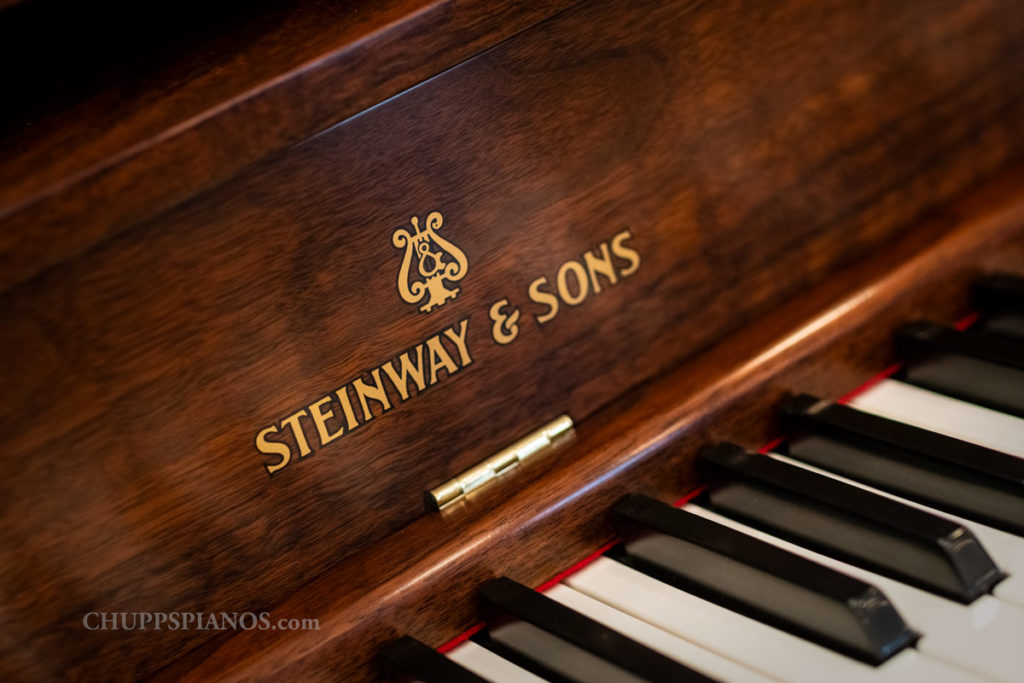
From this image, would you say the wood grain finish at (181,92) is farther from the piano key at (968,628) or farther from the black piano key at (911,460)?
the piano key at (968,628)

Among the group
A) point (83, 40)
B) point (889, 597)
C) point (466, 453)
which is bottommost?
point (889, 597)

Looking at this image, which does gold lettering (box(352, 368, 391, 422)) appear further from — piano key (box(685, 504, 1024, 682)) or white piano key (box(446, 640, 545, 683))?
piano key (box(685, 504, 1024, 682))

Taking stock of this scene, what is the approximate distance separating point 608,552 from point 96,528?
1.75 ft

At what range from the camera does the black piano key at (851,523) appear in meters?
1.00

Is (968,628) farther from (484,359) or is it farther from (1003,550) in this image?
(484,359)

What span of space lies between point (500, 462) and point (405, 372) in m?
0.16

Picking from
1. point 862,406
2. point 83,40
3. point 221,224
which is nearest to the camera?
point 221,224

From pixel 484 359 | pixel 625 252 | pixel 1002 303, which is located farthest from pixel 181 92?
pixel 1002 303

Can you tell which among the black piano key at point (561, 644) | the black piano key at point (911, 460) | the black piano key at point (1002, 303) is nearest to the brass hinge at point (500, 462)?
the black piano key at point (561, 644)

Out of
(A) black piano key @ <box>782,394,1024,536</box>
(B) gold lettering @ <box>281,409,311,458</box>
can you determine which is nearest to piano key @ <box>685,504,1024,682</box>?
(A) black piano key @ <box>782,394,1024,536</box>

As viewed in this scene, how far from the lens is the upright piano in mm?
954

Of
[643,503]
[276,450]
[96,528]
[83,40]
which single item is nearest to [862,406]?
[643,503]

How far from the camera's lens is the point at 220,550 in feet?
3.43

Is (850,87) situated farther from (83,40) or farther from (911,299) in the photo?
(83,40)
